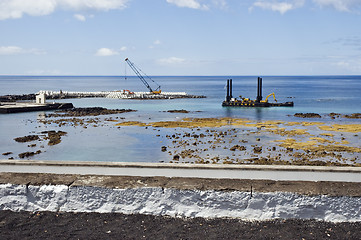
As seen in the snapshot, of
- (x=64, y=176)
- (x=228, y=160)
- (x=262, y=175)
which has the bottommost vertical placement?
(x=228, y=160)

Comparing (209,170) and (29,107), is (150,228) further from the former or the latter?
(29,107)

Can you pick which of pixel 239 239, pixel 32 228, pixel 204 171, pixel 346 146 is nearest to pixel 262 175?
pixel 204 171

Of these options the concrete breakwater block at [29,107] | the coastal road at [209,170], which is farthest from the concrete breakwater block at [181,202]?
the concrete breakwater block at [29,107]

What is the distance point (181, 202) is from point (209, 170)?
394 centimetres

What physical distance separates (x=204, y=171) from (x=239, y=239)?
4.47 meters

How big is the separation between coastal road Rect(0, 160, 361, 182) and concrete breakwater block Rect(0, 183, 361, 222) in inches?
125

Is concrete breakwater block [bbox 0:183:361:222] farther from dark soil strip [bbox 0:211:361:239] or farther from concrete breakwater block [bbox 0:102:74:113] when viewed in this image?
concrete breakwater block [bbox 0:102:74:113]

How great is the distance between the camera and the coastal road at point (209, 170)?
9.04m

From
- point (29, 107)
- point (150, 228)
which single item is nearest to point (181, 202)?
point (150, 228)

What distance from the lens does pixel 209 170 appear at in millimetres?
9703

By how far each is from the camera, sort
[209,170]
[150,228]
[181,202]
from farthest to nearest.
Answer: [209,170]
[181,202]
[150,228]

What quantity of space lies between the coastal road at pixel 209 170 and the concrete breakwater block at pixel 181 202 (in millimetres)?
3172

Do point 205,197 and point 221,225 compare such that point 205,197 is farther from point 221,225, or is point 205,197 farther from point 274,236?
point 274,236

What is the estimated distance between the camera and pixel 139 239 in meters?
5.05
